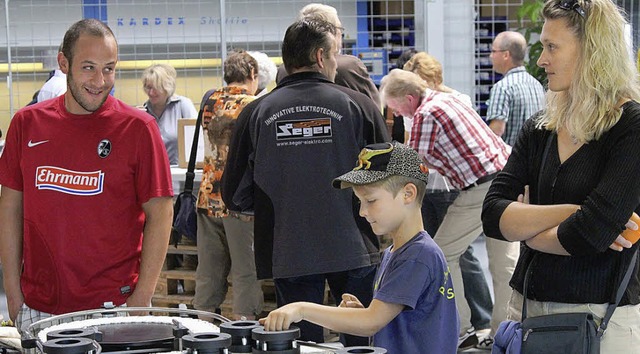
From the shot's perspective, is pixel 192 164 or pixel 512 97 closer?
pixel 192 164

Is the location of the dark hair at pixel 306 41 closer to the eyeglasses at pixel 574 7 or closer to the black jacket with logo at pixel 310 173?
the black jacket with logo at pixel 310 173

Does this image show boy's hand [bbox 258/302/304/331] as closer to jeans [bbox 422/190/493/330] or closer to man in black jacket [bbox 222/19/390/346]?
man in black jacket [bbox 222/19/390/346]

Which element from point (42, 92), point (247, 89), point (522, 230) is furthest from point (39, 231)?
point (42, 92)

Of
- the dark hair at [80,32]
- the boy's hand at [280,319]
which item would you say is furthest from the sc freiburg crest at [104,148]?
the boy's hand at [280,319]

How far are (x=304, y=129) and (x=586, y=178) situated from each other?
5.02 feet

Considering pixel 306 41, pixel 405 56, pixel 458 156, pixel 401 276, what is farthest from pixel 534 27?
pixel 401 276

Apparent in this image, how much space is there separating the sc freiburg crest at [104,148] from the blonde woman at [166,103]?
3.98 m

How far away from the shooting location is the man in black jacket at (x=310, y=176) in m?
3.93

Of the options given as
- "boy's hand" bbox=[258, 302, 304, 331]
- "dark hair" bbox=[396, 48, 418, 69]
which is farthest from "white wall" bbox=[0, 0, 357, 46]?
"boy's hand" bbox=[258, 302, 304, 331]

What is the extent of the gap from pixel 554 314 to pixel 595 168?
0.40 meters

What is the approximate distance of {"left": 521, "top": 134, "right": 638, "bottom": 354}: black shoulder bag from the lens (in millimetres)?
2537

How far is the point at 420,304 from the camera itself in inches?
101

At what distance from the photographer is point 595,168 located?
8.60 feet

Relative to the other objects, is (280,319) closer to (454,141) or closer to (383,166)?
(383,166)
